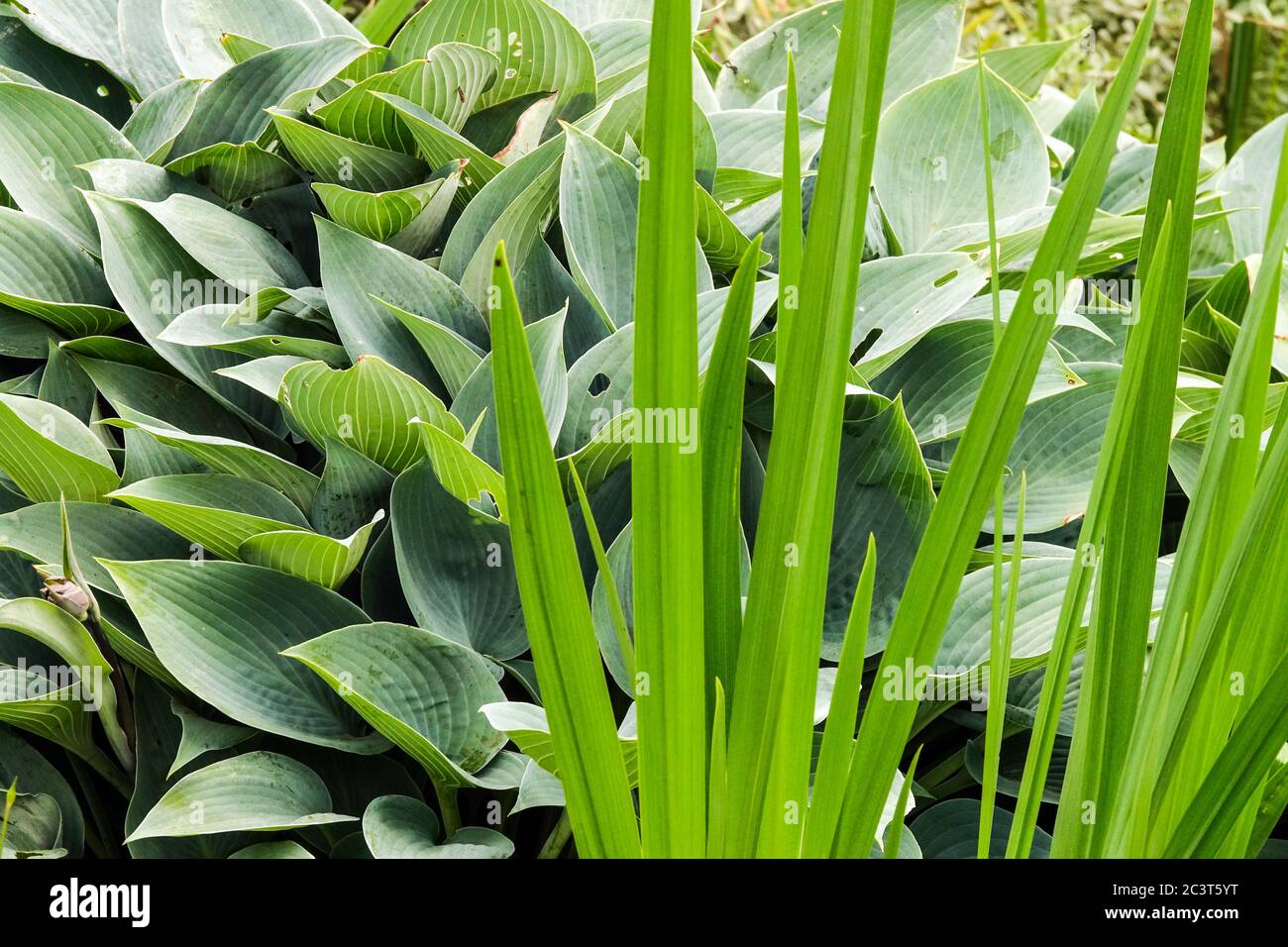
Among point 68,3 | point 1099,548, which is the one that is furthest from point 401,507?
point 68,3

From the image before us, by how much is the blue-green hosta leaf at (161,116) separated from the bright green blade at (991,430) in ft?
2.45

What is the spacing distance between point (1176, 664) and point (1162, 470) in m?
0.08

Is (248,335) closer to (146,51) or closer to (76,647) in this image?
(76,647)

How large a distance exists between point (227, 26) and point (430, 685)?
68 cm

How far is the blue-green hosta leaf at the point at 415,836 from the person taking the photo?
2.05ft

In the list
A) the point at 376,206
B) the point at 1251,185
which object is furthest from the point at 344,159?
the point at 1251,185

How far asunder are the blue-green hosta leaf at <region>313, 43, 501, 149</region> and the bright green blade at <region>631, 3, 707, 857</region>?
529 mm

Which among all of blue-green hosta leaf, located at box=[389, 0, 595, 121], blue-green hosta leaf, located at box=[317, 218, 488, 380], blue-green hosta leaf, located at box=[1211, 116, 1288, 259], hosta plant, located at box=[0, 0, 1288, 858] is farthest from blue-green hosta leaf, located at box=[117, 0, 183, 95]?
blue-green hosta leaf, located at box=[1211, 116, 1288, 259]

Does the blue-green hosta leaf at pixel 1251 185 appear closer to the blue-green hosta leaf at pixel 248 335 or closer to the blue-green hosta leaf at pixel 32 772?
the blue-green hosta leaf at pixel 248 335

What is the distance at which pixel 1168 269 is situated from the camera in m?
0.47

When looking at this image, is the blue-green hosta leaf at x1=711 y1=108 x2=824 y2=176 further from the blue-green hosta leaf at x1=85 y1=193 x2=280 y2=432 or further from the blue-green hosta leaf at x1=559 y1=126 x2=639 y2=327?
the blue-green hosta leaf at x1=85 y1=193 x2=280 y2=432

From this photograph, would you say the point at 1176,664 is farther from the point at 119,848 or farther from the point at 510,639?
the point at 119,848

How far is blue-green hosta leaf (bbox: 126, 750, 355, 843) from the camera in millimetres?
626

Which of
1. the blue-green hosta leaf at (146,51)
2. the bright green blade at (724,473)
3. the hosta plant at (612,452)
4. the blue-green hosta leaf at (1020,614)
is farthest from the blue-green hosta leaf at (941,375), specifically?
the blue-green hosta leaf at (146,51)
